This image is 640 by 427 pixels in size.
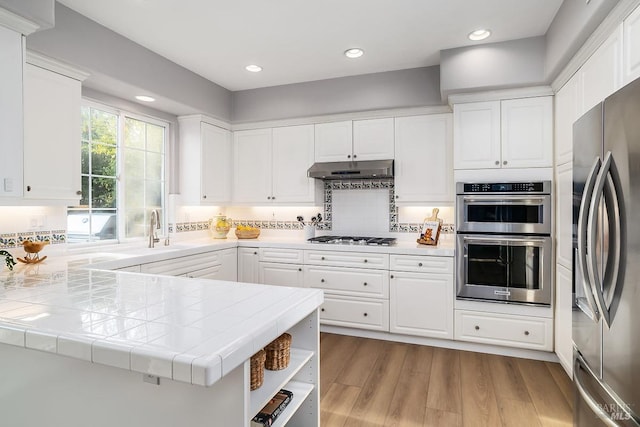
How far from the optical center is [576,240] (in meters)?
1.70

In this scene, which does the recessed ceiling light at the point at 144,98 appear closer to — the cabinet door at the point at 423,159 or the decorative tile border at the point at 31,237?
the decorative tile border at the point at 31,237

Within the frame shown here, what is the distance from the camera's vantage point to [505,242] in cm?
306

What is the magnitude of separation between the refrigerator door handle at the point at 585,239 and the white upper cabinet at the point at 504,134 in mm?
1582

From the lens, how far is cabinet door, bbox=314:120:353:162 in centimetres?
391

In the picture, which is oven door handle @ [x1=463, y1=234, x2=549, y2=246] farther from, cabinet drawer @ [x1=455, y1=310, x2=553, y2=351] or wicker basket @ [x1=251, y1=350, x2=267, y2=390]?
wicker basket @ [x1=251, y1=350, x2=267, y2=390]

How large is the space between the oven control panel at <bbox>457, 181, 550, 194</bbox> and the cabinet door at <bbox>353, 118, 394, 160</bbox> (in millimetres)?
854

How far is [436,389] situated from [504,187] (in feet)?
5.53

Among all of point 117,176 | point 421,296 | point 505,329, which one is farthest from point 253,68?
point 505,329

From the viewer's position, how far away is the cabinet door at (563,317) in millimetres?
2625

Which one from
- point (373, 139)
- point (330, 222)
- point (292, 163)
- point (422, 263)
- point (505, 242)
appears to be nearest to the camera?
point (505, 242)

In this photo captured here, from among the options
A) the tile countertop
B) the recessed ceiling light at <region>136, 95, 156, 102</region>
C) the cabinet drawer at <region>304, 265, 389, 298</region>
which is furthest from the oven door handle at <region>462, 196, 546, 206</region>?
the recessed ceiling light at <region>136, 95, 156, 102</region>

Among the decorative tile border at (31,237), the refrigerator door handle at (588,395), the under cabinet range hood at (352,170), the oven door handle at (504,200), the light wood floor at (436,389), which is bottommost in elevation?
the light wood floor at (436,389)

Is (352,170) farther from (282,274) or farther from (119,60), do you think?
(119,60)

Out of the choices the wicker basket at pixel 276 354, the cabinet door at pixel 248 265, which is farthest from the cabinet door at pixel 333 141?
the wicker basket at pixel 276 354
